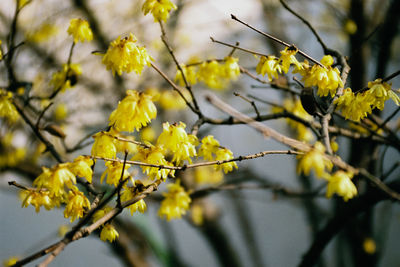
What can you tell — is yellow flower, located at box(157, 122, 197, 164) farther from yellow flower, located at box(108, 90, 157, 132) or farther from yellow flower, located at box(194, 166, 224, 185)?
yellow flower, located at box(194, 166, 224, 185)

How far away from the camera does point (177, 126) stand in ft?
4.51

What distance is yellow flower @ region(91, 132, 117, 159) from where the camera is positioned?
1329 mm

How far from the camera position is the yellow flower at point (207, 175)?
4232 millimetres

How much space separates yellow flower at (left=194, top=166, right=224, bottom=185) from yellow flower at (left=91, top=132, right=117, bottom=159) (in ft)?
9.29

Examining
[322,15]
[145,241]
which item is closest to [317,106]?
[145,241]

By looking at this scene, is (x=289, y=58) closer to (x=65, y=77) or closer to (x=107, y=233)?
(x=107, y=233)

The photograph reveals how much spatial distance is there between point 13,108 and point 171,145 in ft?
3.03

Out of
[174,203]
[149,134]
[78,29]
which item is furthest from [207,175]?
[78,29]

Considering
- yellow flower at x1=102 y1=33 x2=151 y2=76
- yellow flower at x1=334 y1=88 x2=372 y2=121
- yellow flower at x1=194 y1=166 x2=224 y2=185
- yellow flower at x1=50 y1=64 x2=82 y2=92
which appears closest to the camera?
yellow flower at x1=334 y1=88 x2=372 y2=121

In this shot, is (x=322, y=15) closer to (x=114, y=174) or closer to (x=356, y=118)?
(x=356, y=118)

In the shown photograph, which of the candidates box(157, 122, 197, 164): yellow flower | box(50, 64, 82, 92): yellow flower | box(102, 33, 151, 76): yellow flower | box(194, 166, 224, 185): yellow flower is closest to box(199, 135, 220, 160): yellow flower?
box(157, 122, 197, 164): yellow flower

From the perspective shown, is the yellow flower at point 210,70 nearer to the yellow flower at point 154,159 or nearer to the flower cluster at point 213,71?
the flower cluster at point 213,71

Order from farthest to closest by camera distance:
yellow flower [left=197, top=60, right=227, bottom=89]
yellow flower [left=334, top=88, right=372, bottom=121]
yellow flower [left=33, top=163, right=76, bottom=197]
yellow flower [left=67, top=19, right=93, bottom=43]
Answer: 1. yellow flower [left=197, top=60, right=227, bottom=89]
2. yellow flower [left=67, top=19, right=93, bottom=43]
3. yellow flower [left=334, top=88, right=372, bottom=121]
4. yellow flower [left=33, top=163, right=76, bottom=197]

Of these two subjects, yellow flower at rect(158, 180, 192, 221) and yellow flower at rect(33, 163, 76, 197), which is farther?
yellow flower at rect(158, 180, 192, 221)
